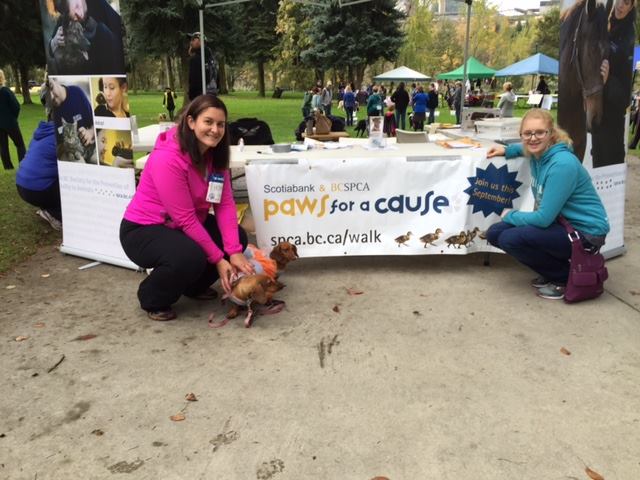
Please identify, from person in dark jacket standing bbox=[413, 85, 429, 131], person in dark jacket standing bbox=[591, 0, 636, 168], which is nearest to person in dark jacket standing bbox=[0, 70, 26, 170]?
person in dark jacket standing bbox=[591, 0, 636, 168]

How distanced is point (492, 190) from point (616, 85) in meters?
1.37

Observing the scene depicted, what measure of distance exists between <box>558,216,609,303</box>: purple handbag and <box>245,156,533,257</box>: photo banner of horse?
2.46ft

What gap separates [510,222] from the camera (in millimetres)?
4059

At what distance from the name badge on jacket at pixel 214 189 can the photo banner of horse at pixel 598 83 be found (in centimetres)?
283

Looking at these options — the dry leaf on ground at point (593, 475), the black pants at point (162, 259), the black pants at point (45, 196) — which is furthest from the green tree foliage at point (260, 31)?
the dry leaf on ground at point (593, 475)

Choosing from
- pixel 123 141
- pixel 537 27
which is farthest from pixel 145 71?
pixel 123 141

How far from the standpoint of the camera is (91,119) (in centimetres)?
454

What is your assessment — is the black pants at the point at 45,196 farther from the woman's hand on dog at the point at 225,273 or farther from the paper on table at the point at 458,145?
the paper on table at the point at 458,145

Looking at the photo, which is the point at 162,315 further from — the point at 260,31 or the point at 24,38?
the point at 260,31

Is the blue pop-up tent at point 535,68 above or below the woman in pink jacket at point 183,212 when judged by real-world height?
above

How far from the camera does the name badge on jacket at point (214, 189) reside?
12.1ft

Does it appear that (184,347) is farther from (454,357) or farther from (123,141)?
(123,141)

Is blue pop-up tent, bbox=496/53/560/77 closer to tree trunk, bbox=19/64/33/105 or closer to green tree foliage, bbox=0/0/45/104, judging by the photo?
green tree foliage, bbox=0/0/45/104

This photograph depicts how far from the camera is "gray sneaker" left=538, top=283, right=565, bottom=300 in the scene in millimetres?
4023
